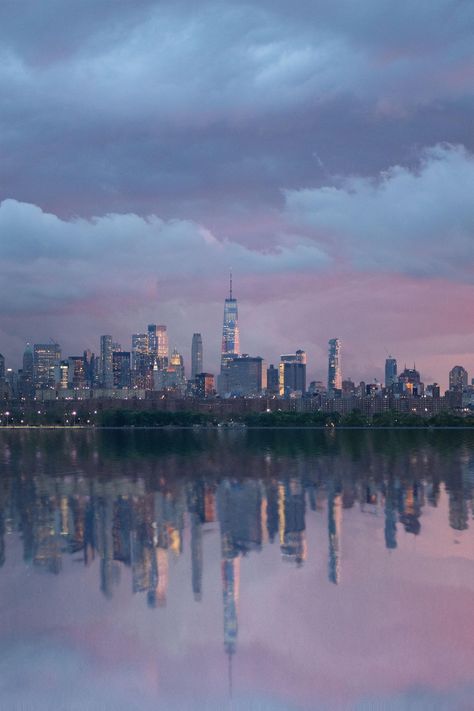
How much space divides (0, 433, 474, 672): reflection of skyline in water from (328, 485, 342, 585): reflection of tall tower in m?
0.03

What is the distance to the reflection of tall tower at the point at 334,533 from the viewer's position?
71.7 ft

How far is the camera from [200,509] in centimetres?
3366

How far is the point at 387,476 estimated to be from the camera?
4988 cm

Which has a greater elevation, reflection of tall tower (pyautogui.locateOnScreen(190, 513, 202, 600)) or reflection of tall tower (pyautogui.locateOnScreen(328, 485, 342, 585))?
reflection of tall tower (pyautogui.locateOnScreen(190, 513, 202, 600))

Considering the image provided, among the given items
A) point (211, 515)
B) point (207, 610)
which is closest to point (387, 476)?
point (211, 515)

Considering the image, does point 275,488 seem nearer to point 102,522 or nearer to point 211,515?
point 211,515

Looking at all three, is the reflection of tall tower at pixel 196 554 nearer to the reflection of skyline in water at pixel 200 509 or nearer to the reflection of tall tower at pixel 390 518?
the reflection of skyline in water at pixel 200 509

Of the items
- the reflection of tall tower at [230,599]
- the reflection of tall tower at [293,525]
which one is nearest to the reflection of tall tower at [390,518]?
the reflection of tall tower at [293,525]

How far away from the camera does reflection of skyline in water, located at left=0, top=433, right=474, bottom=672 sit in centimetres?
2284

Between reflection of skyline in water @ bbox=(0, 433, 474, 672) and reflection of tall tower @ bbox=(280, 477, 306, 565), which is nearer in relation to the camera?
reflection of skyline in water @ bbox=(0, 433, 474, 672)

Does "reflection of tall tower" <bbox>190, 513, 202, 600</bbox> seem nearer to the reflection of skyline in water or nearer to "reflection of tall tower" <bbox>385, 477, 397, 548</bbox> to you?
the reflection of skyline in water

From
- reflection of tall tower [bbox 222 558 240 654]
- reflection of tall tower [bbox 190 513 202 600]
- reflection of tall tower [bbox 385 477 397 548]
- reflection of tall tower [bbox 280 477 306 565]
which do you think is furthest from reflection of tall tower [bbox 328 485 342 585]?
reflection of tall tower [bbox 190 513 202 600]

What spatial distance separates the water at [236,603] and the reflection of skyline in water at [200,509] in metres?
0.13

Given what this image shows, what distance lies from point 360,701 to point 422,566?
9.89m
